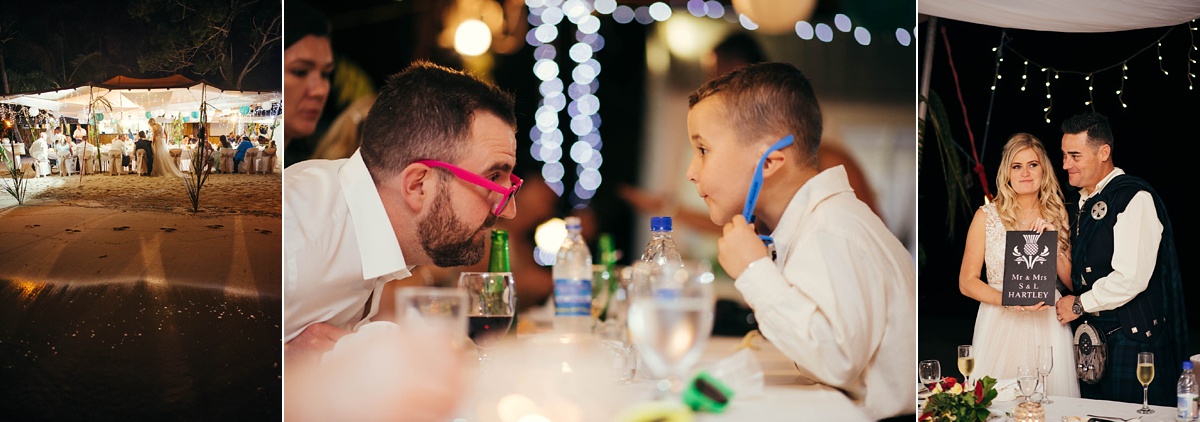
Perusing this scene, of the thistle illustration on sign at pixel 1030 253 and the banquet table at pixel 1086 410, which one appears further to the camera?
the thistle illustration on sign at pixel 1030 253

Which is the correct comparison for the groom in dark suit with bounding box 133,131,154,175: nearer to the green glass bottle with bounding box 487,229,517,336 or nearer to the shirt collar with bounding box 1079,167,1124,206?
the green glass bottle with bounding box 487,229,517,336

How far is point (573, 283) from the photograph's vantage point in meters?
3.38

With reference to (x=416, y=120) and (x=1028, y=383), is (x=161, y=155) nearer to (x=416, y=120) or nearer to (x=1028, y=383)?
(x=416, y=120)

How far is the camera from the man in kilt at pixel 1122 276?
Answer: 421cm

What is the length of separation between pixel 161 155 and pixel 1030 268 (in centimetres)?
348

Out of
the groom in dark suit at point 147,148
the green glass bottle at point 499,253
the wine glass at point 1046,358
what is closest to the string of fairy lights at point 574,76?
the green glass bottle at point 499,253

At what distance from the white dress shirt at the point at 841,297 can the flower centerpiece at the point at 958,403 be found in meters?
0.09

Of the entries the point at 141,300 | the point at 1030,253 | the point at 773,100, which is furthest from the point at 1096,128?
the point at 141,300

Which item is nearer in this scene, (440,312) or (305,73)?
(440,312)

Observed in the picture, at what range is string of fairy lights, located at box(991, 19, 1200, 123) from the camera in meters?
4.28

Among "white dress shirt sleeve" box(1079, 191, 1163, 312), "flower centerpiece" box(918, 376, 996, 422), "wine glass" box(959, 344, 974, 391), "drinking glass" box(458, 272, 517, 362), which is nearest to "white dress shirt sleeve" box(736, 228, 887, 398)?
"flower centerpiece" box(918, 376, 996, 422)

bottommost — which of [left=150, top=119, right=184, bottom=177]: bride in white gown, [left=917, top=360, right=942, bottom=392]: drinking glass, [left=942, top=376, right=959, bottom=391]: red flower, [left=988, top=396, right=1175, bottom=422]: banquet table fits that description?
[left=988, top=396, right=1175, bottom=422]: banquet table

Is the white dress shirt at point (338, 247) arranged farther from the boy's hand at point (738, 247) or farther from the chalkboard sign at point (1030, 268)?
the chalkboard sign at point (1030, 268)

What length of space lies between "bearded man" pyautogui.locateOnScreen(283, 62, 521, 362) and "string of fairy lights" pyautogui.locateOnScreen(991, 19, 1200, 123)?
7.25 ft
